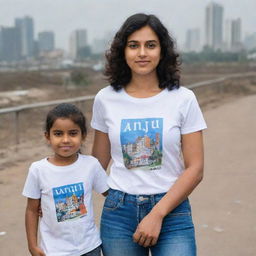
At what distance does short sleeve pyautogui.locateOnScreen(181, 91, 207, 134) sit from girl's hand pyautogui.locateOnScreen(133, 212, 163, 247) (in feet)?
1.33

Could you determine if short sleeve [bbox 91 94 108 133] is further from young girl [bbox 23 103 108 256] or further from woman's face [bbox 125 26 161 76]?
woman's face [bbox 125 26 161 76]

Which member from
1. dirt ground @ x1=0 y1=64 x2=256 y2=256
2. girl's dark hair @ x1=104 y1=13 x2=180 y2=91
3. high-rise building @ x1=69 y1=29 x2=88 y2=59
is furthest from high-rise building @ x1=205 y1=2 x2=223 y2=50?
girl's dark hair @ x1=104 y1=13 x2=180 y2=91

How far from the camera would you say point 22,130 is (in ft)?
42.0

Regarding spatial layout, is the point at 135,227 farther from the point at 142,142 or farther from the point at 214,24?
the point at 214,24

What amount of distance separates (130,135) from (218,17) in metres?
181

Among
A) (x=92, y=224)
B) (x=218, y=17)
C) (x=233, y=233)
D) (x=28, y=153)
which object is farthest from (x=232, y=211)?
(x=218, y=17)

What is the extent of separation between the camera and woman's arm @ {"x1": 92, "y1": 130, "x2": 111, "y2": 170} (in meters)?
2.46

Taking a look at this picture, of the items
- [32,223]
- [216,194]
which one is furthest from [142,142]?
[216,194]

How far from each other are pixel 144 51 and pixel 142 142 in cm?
42

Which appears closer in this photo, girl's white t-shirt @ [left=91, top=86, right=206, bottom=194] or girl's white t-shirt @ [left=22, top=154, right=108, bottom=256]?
girl's white t-shirt @ [left=91, top=86, right=206, bottom=194]

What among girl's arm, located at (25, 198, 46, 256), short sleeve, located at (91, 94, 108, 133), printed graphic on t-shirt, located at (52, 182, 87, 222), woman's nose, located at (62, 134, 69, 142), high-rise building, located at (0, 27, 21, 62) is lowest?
girl's arm, located at (25, 198, 46, 256)

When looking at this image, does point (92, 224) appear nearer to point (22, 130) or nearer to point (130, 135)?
point (130, 135)

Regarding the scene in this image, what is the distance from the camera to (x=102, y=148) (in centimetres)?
250

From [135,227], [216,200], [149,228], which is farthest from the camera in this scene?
[216,200]
